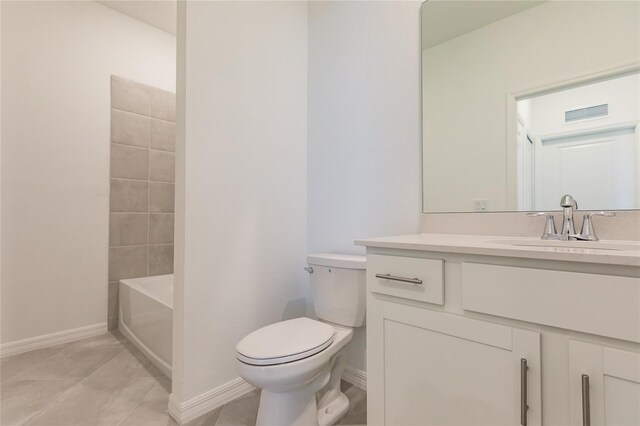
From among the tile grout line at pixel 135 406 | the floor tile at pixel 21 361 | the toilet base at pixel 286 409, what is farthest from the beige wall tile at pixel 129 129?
the toilet base at pixel 286 409

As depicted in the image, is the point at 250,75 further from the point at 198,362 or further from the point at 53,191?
the point at 53,191

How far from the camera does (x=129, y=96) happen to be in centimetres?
251

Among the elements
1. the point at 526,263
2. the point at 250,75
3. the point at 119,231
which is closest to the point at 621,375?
the point at 526,263

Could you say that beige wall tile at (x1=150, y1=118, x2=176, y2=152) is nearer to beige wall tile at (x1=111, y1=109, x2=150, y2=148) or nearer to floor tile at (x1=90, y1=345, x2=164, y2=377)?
beige wall tile at (x1=111, y1=109, x2=150, y2=148)

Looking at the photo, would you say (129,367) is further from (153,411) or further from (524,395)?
(524,395)

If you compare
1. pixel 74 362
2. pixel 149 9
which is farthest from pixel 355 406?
pixel 149 9

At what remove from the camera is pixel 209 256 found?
1455 millimetres

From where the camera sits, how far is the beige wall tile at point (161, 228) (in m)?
2.64

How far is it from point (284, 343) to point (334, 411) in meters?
0.49

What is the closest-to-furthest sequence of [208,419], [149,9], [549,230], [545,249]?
[545,249]
[549,230]
[208,419]
[149,9]

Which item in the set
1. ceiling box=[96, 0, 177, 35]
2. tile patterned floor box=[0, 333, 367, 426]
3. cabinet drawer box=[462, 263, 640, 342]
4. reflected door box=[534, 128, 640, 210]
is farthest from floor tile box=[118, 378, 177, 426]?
ceiling box=[96, 0, 177, 35]

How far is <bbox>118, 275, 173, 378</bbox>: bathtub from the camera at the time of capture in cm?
175

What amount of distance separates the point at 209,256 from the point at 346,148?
37.8 inches

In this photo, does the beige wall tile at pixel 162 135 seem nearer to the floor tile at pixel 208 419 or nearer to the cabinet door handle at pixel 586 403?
the floor tile at pixel 208 419
